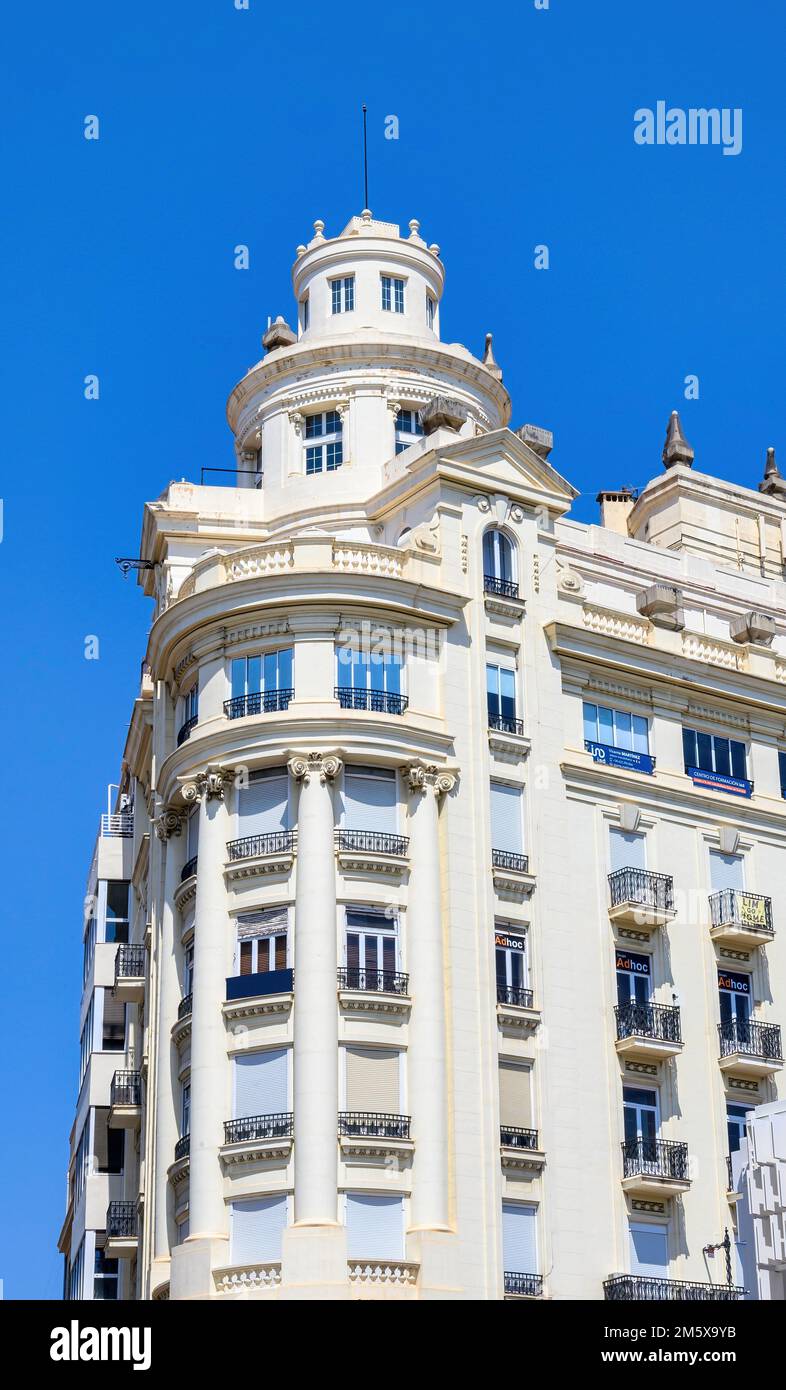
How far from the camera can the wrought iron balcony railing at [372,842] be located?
174ft

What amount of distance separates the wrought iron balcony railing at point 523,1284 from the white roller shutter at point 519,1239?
135 millimetres

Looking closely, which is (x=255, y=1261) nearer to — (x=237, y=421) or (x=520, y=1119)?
(x=520, y=1119)

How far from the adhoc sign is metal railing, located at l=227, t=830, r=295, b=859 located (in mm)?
9985

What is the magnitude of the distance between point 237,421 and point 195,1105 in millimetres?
24325

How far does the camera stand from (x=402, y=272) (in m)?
68.1

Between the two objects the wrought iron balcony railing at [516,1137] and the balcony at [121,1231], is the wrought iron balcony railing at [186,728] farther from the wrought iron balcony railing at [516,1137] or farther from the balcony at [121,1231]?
the wrought iron balcony railing at [516,1137]

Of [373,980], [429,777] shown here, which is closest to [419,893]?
[373,980]

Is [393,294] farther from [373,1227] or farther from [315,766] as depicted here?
[373,1227]

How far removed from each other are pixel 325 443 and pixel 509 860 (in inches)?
615

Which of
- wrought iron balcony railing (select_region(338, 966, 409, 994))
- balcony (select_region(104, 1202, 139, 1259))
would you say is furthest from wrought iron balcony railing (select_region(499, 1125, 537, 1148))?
balcony (select_region(104, 1202, 139, 1259))

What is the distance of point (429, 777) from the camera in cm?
5456

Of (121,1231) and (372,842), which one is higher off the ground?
(372,842)

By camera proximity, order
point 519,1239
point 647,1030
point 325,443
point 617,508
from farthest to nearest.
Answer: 1. point 617,508
2. point 325,443
3. point 647,1030
4. point 519,1239
